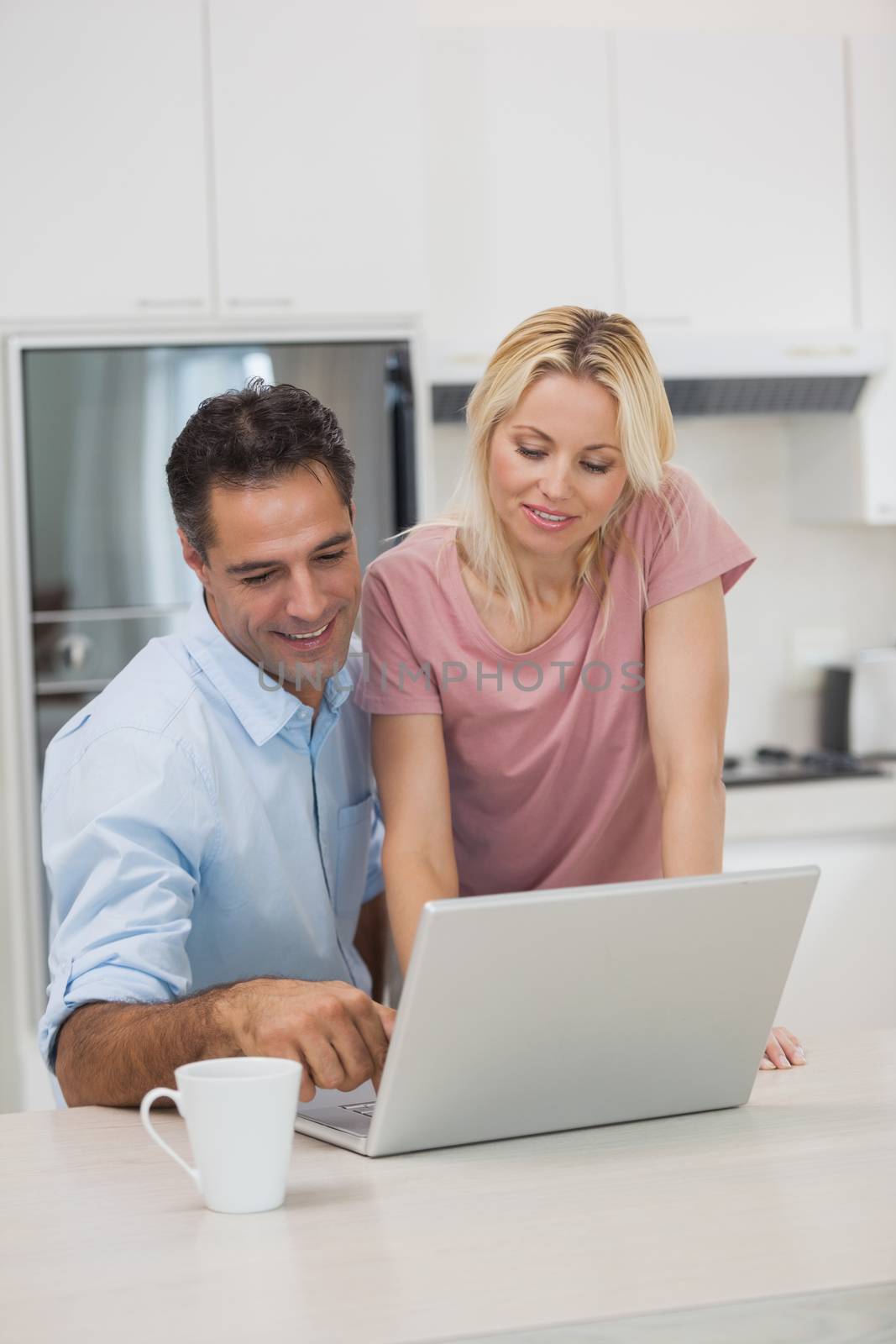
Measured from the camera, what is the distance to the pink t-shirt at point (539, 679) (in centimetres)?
152

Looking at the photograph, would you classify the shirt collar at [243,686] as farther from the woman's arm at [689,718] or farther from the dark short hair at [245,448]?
the woman's arm at [689,718]

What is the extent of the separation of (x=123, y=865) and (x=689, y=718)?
596mm

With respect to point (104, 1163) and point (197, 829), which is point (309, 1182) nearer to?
point (104, 1163)

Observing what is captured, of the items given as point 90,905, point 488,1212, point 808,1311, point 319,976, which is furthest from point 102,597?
point 808,1311

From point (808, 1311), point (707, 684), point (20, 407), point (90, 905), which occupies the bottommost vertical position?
point (808, 1311)

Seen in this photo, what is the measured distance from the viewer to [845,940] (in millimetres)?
3020

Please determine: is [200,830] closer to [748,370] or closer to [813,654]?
[748,370]

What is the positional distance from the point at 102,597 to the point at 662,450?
1.58 metres

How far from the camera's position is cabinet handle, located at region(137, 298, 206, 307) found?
2.77 meters

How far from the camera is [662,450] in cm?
147

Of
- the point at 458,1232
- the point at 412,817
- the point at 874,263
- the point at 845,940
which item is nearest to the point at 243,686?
the point at 412,817

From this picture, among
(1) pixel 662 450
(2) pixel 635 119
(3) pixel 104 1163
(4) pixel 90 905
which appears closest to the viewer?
(3) pixel 104 1163

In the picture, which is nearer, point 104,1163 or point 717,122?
point 104,1163

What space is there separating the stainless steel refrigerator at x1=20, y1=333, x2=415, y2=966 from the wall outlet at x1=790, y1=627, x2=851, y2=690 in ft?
Result: 4.22
